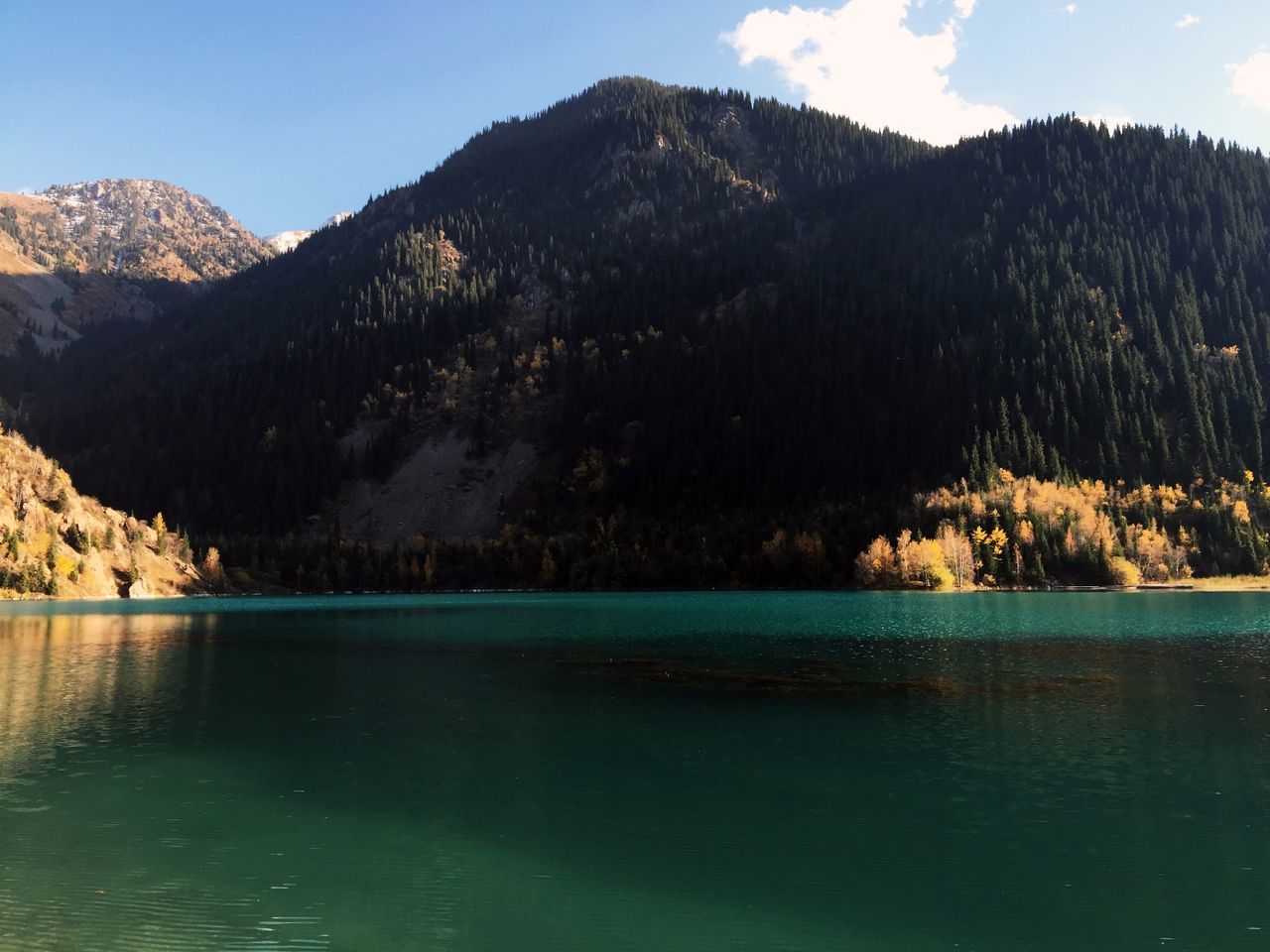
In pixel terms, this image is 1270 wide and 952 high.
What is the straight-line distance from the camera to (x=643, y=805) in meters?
26.6

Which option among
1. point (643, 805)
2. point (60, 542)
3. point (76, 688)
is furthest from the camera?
point (60, 542)

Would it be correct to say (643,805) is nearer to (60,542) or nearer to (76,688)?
(76,688)

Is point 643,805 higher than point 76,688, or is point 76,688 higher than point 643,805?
point 643,805

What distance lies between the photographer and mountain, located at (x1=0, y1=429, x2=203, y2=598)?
164 meters

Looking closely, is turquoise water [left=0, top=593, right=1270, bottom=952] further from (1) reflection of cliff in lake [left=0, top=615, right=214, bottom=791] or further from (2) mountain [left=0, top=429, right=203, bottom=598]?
(2) mountain [left=0, top=429, right=203, bottom=598]

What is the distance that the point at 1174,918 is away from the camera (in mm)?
18047

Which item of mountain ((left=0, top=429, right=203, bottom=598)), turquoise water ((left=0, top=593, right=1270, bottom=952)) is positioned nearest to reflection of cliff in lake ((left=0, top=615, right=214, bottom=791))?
turquoise water ((left=0, top=593, right=1270, bottom=952))

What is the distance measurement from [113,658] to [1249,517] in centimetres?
21187

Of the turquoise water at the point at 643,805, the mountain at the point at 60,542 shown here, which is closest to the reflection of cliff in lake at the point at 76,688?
the turquoise water at the point at 643,805

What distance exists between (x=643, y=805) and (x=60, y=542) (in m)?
190

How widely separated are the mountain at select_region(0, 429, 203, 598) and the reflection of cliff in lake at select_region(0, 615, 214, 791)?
82131 mm

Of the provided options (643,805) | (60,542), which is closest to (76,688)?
(643,805)

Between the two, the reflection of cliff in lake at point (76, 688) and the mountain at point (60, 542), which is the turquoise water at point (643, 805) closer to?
the reflection of cliff in lake at point (76, 688)

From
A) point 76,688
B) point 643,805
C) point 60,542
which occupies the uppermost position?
point 60,542
